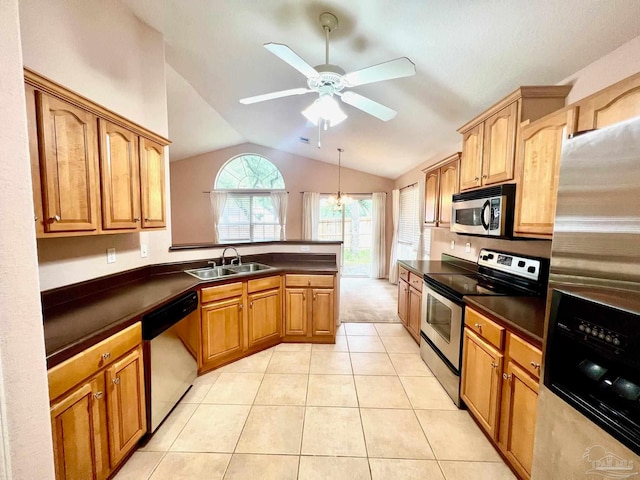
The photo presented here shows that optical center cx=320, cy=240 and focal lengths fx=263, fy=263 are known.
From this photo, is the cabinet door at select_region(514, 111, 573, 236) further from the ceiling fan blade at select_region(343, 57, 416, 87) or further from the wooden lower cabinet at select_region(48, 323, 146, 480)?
the wooden lower cabinet at select_region(48, 323, 146, 480)

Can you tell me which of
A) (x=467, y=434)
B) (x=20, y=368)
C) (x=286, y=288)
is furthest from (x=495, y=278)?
(x=20, y=368)

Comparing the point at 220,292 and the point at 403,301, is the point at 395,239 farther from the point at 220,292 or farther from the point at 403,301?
the point at 220,292

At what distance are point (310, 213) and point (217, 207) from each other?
222 cm

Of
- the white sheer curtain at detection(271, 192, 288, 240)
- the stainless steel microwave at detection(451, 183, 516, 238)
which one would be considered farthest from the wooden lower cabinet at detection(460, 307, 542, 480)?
the white sheer curtain at detection(271, 192, 288, 240)

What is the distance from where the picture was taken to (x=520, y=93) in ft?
5.88

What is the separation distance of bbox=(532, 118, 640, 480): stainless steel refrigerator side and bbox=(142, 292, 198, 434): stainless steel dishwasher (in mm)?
2053

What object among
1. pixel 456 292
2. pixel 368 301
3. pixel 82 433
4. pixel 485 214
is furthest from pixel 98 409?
pixel 368 301

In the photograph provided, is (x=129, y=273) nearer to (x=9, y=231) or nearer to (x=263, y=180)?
(x=9, y=231)

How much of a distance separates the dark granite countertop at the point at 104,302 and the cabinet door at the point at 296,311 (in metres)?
0.44

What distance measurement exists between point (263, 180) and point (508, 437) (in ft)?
19.9

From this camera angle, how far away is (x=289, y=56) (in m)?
1.56

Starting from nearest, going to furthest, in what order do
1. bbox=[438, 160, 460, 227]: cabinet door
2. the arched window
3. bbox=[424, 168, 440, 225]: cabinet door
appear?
bbox=[438, 160, 460, 227]: cabinet door → bbox=[424, 168, 440, 225]: cabinet door → the arched window

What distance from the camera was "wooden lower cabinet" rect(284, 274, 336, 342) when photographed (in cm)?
304

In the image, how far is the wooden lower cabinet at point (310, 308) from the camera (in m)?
3.04
